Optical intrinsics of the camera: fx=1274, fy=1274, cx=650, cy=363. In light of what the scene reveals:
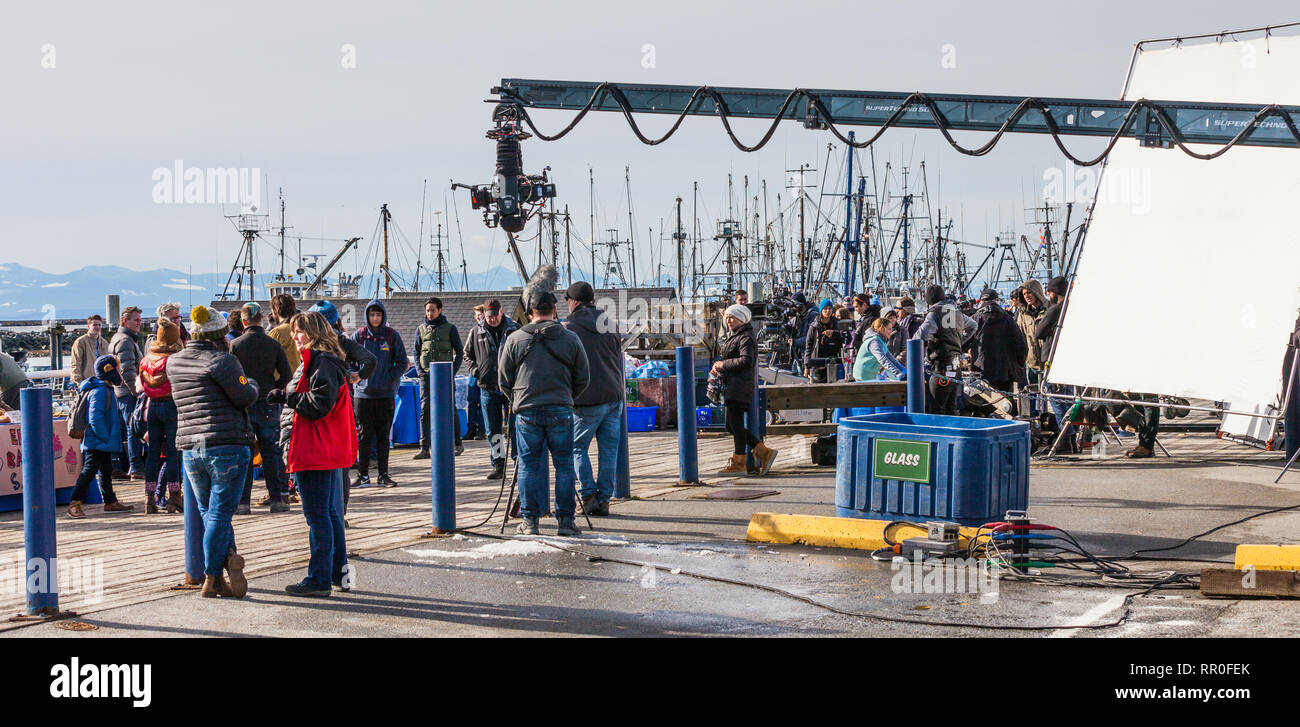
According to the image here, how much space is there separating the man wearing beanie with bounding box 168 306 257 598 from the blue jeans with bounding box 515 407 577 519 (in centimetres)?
252

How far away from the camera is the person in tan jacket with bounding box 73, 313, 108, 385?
14031 millimetres

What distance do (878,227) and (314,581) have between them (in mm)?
66217

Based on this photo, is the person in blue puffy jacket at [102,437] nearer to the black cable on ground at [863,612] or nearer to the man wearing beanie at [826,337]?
the black cable on ground at [863,612]

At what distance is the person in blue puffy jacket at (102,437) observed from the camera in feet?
39.5

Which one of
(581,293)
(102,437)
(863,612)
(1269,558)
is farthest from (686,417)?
(1269,558)

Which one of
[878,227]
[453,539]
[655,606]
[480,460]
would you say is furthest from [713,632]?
[878,227]

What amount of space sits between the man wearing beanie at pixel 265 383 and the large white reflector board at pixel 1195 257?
1003 centimetres

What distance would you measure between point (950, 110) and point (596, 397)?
4716mm

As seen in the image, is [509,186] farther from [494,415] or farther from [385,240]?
[385,240]

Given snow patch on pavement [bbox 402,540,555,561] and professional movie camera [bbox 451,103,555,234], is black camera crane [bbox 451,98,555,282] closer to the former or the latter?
professional movie camera [bbox 451,103,555,234]

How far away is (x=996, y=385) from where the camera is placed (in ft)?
51.6

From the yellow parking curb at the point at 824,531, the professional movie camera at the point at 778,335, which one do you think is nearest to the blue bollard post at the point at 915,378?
the yellow parking curb at the point at 824,531

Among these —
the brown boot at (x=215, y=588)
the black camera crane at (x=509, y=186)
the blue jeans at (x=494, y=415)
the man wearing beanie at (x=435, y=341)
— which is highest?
the black camera crane at (x=509, y=186)

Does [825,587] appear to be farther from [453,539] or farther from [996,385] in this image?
[996,385]
